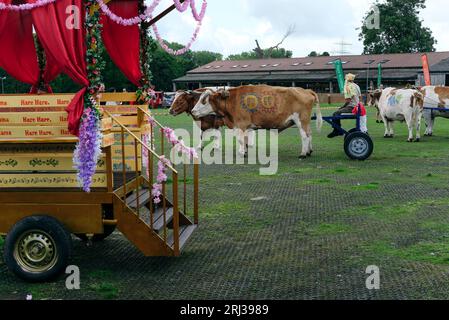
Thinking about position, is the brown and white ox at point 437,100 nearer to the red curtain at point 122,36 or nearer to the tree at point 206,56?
the red curtain at point 122,36

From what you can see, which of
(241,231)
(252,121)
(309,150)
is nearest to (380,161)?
(309,150)

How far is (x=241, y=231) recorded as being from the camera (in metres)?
8.23

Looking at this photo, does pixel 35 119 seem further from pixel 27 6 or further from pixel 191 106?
pixel 191 106

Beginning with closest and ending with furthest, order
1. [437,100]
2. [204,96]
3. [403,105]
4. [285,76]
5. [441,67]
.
Result: [204,96] → [403,105] → [437,100] → [441,67] → [285,76]

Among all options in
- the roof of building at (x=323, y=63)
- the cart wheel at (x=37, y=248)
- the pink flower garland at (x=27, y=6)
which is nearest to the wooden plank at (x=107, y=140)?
the cart wheel at (x=37, y=248)

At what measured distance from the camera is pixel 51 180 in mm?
6363

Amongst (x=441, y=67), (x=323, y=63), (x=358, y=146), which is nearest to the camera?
(x=358, y=146)

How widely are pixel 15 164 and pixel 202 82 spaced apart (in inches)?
2407

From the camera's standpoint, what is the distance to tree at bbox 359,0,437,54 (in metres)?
79.3

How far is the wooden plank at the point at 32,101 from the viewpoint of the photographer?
6285mm

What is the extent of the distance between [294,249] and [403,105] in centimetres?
1338

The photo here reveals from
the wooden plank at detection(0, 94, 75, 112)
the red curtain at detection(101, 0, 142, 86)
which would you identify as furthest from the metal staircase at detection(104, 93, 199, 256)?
the red curtain at detection(101, 0, 142, 86)

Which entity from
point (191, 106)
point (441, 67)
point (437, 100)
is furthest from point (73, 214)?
point (441, 67)

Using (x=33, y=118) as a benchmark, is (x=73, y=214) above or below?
below
